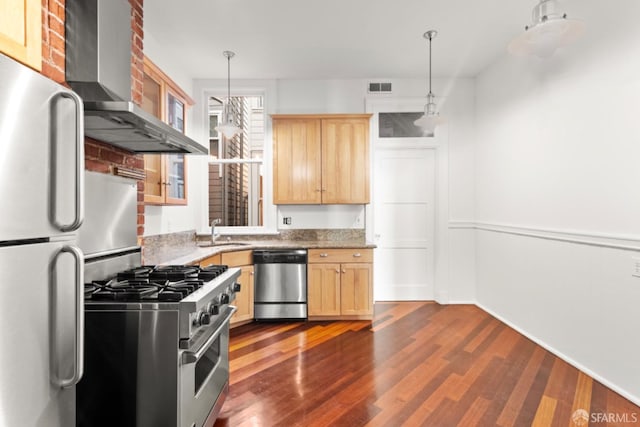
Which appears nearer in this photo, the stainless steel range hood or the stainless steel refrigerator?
the stainless steel refrigerator

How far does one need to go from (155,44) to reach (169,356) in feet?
10.6

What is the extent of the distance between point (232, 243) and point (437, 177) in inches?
113

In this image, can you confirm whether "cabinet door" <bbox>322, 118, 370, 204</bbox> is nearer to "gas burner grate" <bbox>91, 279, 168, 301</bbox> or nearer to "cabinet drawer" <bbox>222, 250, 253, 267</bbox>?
"cabinet drawer" <bbox>222, 250, 253, 267</bbox>

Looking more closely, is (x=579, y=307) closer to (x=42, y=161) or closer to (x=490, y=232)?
(x=490, y=232)

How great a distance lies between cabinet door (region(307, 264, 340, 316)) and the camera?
12.2 feet

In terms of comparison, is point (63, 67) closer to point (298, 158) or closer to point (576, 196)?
point (298, 158)

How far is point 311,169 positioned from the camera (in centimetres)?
406

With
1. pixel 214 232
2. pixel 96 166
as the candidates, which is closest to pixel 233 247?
pixel 214 232

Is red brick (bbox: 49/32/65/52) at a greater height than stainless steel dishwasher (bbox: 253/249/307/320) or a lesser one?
greater

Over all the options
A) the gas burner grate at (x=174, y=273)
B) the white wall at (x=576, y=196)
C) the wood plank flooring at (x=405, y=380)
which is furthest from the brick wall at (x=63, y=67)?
the white wall at (x=576, y=196)

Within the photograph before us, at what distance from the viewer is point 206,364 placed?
177 cm

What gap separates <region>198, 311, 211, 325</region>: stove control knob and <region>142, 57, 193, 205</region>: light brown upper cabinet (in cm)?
169

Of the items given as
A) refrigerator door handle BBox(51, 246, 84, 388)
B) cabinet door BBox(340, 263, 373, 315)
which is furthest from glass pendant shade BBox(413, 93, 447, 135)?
refrigerator door handle BBox(51, 246, 84, 388)

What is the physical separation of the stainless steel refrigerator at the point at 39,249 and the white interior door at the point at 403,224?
12.2 ft
